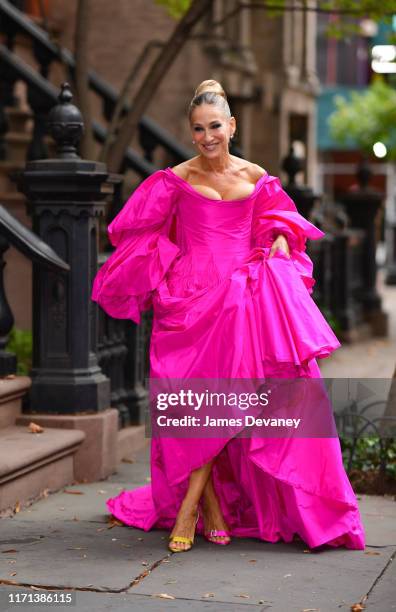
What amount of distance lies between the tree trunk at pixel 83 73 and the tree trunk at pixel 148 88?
0.72 ft

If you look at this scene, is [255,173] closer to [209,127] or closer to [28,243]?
[209,127]

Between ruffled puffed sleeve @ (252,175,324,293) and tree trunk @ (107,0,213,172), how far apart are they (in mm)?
4752

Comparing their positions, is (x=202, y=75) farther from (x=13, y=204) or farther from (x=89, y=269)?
(x=89, y=269)

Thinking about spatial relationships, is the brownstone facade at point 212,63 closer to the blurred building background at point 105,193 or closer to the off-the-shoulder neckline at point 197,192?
the blurred building background at point 105,193

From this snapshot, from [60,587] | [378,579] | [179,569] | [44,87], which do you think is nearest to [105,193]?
[179,569]

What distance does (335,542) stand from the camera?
595 cm

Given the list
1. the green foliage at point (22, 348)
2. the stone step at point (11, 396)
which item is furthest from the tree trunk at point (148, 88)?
the stone step at point (11, 396)

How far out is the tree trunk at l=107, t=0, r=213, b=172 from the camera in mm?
10828

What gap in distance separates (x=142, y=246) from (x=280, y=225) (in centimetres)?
67

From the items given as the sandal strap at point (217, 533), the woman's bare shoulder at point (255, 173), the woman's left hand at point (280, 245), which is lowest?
the sandal strap at point (217, 533)

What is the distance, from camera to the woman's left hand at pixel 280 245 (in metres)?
6.08

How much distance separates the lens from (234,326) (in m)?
5.88

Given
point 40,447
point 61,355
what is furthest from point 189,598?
point 61,355

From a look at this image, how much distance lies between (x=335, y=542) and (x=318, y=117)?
4475 cm
